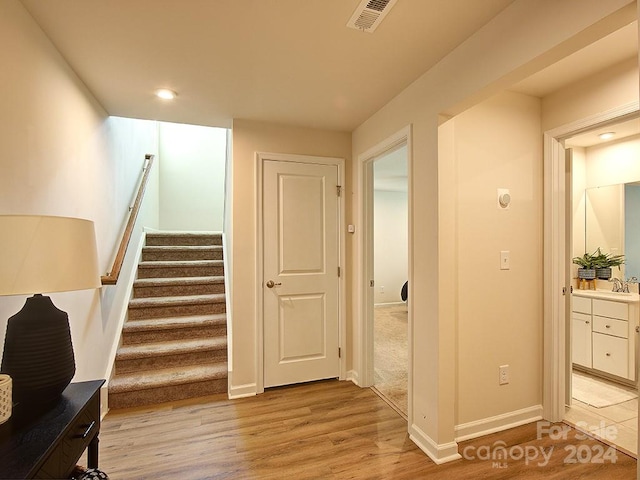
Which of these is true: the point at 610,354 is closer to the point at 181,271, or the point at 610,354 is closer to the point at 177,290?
the point at 177,290

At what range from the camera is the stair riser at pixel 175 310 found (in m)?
3.25

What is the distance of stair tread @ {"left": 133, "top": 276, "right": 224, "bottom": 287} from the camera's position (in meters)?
3.50

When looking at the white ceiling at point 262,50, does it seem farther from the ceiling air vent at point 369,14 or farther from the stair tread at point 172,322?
the stair tread at point 172,322

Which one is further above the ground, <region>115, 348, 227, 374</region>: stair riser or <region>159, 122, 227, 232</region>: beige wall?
<region>159, 122, 227, 232</region>: beige wall

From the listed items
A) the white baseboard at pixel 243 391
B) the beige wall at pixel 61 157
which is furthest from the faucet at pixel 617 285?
the beige wall at pixel 61 157

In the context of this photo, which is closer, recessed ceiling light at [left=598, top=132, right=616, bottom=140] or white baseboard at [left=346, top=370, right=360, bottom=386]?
recessed ceiling light at [left=598, top=132, right=616, bottom=140]

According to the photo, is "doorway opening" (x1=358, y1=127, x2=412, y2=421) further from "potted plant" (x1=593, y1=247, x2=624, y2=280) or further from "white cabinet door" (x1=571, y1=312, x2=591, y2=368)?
"potted plant" (x1=593, y1=247, x2=624, y2=280)

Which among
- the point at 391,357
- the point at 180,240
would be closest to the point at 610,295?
the point at 391,357

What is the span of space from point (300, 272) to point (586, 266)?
2997mm

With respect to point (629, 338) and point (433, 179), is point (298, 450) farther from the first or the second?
point (629, 338)

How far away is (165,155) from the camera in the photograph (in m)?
5.23

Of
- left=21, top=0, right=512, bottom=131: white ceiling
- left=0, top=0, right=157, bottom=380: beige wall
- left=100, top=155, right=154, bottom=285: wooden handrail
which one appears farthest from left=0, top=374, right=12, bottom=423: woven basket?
left=21, top=0, right=512, bottom=131: white ceiling

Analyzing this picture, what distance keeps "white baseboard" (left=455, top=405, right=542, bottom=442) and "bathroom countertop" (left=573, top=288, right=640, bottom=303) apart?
140cm

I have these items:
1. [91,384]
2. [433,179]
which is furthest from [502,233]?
[91,384]
